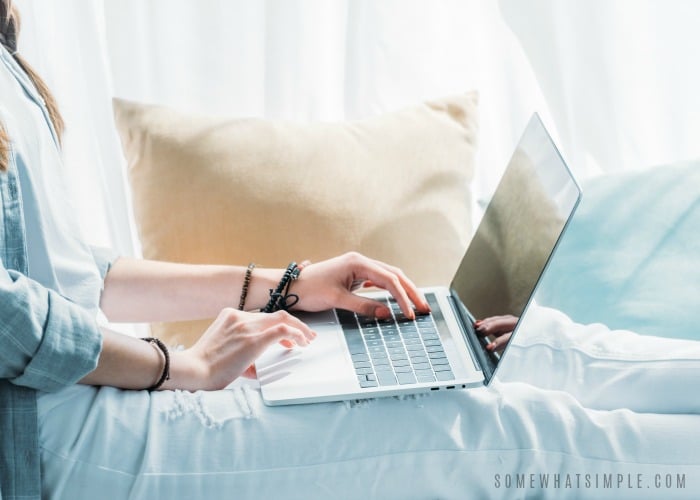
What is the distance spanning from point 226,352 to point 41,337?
0.24 meters

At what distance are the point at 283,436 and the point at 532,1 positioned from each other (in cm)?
112

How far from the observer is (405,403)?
1.03m

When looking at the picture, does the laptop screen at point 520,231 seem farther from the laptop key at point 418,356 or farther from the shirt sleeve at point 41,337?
the shirt sleeve at point 41,337

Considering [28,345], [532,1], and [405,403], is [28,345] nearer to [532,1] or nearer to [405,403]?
[405,403]

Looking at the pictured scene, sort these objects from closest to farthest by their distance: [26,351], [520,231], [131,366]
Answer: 1. [26,351]
2. [131,366]
3. [520,231]

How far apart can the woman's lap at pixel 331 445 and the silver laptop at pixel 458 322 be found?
0.03 metres

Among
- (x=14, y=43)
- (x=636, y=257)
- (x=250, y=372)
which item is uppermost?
(x=14, y=43)

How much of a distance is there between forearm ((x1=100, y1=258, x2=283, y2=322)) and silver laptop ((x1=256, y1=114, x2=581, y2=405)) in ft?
0.31

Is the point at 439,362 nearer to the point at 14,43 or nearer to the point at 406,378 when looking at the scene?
the point at 406,378

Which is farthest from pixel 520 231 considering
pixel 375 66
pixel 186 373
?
pixel 375 66

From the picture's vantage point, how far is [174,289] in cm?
130

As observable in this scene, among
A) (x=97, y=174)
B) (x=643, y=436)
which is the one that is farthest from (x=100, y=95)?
(x=643, y=436)

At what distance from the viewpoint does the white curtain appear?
1683mm

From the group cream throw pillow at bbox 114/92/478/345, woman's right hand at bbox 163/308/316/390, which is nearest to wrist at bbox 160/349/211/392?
woman's right hand at bbox 163/308/316/390
